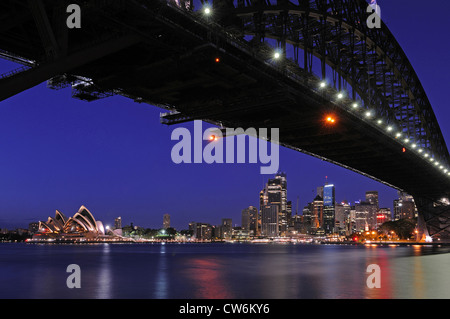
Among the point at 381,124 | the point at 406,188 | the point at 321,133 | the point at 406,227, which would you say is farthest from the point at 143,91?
the point at 406,227

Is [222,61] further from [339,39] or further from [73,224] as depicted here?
[73,224]

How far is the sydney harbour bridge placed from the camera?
71.4ft

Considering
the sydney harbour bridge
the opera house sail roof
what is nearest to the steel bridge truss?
the sydney harbour bridge

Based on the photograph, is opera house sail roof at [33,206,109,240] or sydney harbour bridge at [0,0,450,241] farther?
opera house sail roof at [33,206,109,240]

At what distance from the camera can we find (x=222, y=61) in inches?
1119

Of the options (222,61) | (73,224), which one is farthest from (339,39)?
(73,224)

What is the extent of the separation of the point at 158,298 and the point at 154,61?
14129 mm

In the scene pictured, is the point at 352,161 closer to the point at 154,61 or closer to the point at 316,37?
the point at 316,37

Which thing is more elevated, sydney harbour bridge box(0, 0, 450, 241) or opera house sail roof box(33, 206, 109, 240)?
sydney harbour bridge box(0, 0, 450, 241)

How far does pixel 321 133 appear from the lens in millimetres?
48438

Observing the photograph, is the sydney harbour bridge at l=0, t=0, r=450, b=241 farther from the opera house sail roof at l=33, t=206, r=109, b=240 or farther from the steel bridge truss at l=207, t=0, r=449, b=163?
the opera house sail roof at l=33, t=206, r=109, b=240

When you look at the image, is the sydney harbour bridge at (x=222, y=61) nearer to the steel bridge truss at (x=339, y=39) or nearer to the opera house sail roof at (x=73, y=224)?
the steel bridge truss at (x=339, y=39)

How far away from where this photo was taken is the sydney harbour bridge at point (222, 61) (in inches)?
856

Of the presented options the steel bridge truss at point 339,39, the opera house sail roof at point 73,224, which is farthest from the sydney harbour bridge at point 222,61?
the opera house sail roof at point 73,224
